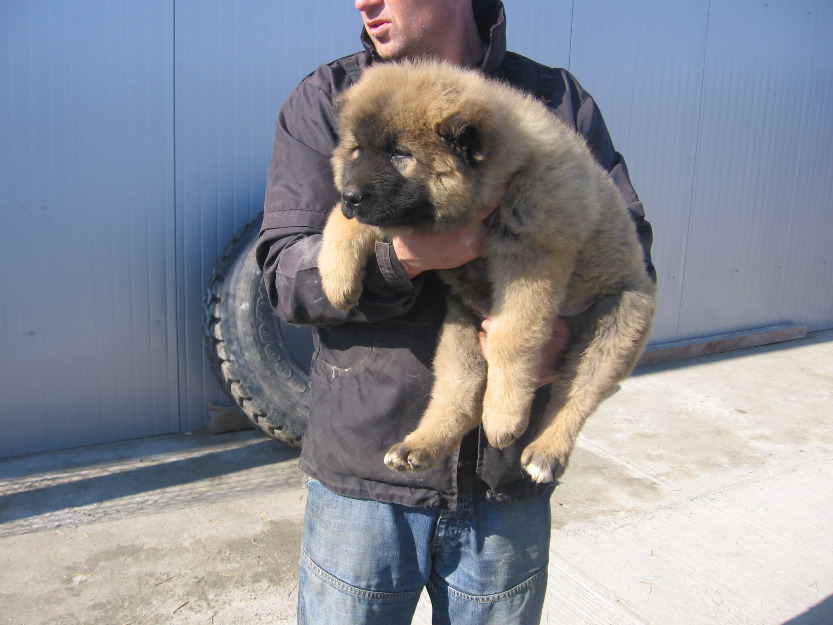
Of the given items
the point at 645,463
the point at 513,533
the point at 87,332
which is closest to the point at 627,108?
the point at 645,463

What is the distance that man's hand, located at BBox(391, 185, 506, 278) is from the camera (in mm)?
1860

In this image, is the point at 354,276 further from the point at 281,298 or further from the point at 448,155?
the point at 448,155

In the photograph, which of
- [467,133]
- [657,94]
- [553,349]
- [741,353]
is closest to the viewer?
[467,133]

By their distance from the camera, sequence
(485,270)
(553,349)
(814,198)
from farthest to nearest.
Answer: (814,198), (553,349), (485,270)

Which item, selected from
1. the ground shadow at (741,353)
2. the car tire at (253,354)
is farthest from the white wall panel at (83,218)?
the ground shadow at (741,353)

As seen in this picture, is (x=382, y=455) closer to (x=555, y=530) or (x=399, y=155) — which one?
(x=399, y=155)

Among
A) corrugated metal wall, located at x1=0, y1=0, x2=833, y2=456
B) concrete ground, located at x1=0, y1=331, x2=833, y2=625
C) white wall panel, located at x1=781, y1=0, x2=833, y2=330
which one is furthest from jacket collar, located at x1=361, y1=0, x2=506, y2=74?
white wall panel, located at x1=781, y1=0, x2=833, y2=330

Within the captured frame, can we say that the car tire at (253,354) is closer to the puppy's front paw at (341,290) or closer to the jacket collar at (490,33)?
the jacket collar at (490,33)

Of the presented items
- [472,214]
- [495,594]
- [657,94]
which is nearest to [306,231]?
[472,214]

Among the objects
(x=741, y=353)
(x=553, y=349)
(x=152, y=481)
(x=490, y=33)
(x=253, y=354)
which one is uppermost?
(x=490, y=33)

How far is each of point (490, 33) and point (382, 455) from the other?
137cm

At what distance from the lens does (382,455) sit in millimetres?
2012

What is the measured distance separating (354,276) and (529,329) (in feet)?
1.84

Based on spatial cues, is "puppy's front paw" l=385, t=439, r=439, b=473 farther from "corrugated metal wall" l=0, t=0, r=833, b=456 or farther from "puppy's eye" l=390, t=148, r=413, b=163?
"corrugated metal wall" l=0, t=0, r=833, b=456
